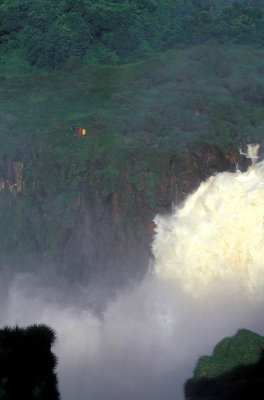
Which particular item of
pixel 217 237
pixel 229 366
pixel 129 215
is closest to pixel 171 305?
pixel 217 237

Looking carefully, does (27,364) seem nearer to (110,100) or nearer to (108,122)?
(108,122)

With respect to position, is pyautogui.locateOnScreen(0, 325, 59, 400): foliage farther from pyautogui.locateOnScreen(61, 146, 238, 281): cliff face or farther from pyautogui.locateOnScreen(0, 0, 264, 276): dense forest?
pyautogui.locateOnScreen(0, 0, 264, 276): dense forest

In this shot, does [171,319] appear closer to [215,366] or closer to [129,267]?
[129,267]

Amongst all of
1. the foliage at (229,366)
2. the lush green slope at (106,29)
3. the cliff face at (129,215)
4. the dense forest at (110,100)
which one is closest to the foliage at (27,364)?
the foliage at (229,366)

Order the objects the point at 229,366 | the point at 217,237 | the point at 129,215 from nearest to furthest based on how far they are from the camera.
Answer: the point at 229,366 < the point at 217,237 < the point at 129,215

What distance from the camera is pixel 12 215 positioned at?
22.7 metres

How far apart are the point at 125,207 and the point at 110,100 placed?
7.81 m

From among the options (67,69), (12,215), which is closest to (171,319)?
(12,215)

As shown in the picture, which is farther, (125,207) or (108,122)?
(108,122)

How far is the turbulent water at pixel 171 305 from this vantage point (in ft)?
60.0

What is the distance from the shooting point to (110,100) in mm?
27266

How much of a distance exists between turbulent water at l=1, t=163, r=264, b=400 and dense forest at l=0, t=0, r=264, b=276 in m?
1.46

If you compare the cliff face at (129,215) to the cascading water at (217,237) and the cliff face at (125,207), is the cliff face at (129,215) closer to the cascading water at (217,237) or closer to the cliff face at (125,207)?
the cliff face at (125,207)

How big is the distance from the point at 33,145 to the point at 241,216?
8.57 metres
